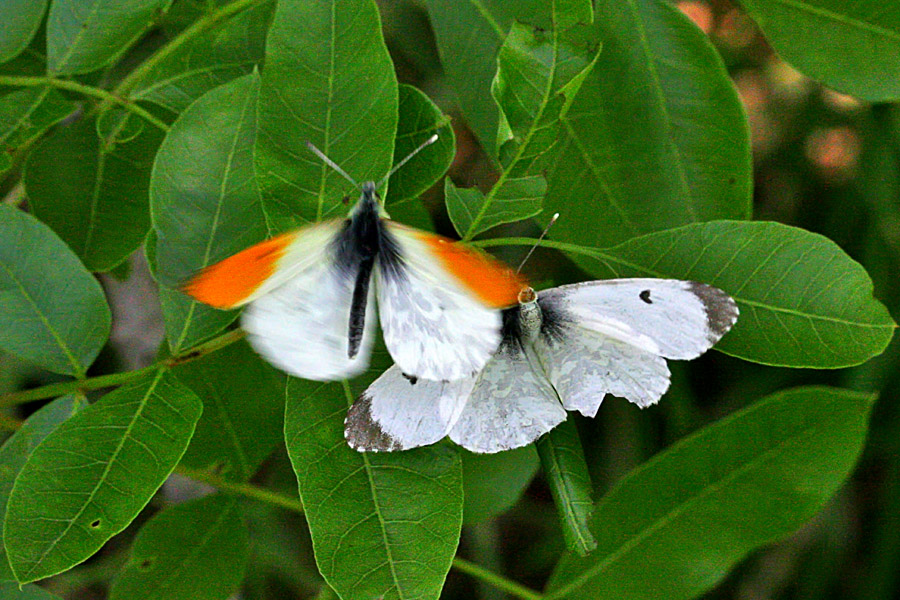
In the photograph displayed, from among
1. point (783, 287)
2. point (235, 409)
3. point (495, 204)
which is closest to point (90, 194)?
point (235, 409)

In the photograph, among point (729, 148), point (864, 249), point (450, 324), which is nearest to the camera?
point (450, 324)

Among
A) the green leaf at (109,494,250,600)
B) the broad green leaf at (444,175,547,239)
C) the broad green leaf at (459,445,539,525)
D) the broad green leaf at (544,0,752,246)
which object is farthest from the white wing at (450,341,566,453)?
the green leaf at (109,494,250,600)

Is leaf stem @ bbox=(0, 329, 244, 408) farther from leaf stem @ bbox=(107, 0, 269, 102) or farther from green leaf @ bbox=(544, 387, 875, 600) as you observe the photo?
green leaf @ bbox=(544, 387, 875, 600)

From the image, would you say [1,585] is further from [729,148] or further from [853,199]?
[853,199]

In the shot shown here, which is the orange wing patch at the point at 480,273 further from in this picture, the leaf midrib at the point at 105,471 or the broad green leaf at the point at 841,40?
the broad green leaf at the point at 841,40

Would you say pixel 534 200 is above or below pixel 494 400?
above

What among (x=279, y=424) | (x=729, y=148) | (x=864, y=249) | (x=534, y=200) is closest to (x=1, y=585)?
(x=279, y=424)

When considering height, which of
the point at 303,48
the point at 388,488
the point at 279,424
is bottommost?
the point at 279,424
